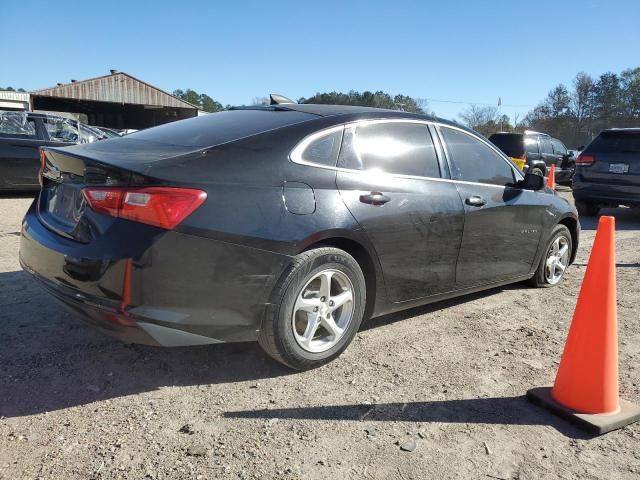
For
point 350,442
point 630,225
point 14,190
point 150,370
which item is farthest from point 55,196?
point 630,225

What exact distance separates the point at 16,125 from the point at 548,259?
373 inches

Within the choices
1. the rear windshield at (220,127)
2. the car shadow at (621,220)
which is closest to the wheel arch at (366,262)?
the rear windshield at (220,127)

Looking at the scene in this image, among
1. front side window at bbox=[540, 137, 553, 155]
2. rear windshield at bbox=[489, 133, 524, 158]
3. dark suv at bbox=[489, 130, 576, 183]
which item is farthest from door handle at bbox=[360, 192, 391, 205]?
front side window at bbox=[540, 137, 553, 155]

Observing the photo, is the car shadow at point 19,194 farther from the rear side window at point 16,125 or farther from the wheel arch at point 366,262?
the wheel arch at point 366,262

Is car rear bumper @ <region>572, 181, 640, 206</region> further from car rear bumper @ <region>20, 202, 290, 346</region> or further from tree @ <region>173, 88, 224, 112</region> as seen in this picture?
tree @ <region>173, 88, 224, 112</region>

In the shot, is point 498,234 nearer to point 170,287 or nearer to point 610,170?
point 170,287

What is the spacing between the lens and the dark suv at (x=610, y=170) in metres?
9.20

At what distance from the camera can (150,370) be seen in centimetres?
309

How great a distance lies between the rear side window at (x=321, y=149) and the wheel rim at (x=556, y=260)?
9.25 feet

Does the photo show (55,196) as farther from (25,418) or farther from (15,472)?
(15,472)

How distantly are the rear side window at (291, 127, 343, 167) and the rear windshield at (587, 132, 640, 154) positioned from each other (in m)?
8.17

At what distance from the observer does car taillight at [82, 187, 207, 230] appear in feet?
8.38

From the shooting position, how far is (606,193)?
9578 millimetres

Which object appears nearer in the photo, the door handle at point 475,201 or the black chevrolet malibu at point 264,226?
the black chevrolet malibu at point 264,226
